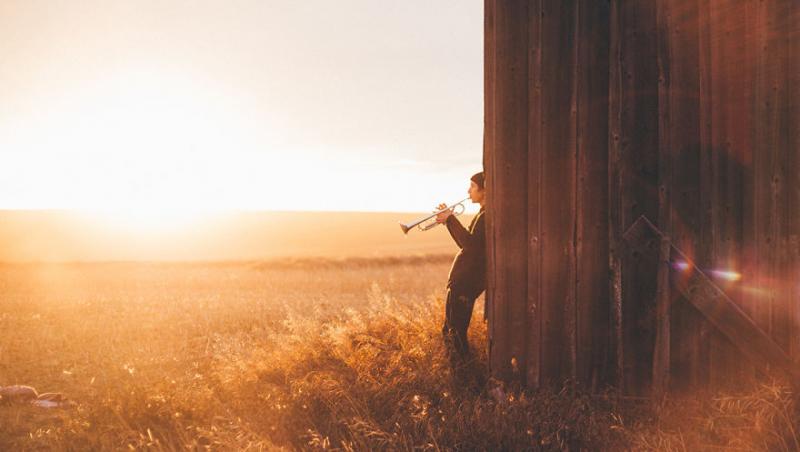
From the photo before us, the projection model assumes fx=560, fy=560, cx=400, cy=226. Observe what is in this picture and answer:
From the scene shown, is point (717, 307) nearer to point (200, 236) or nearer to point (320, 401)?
point (320, 401)

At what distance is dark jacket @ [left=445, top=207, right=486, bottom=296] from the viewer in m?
5.60

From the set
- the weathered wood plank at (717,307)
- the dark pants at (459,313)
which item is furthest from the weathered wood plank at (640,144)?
the dark pants at (459,313)

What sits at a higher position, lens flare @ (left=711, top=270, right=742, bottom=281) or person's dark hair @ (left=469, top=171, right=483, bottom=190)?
person's dark hair @ (left=469, top=171, right=483, bottom=190)

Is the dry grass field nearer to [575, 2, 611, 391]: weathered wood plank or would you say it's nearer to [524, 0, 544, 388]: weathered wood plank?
[524, 0, 544, 388]: weathered wood plank

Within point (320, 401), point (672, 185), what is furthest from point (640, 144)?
point (320, 401)

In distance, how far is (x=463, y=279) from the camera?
18.3ft

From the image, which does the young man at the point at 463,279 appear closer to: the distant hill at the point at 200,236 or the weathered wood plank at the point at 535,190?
the weathered wood plank at the point at 535,190

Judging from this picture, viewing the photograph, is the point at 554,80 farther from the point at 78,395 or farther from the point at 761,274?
the point at 78,395

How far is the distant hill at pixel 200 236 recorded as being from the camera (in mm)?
42656

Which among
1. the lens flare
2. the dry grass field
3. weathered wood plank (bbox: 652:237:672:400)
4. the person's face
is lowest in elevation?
the dry grass field

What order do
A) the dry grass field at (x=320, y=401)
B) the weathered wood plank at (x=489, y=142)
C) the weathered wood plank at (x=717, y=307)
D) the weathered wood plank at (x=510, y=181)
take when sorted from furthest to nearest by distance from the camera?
the weathered wood plank at (x=489, y=142) → the weathered wood plank at (x=510, y=181) → the weathered wood plank at (x=717, y=307) → the dry grass field at (x=320, y=401)

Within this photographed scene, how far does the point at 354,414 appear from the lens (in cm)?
480

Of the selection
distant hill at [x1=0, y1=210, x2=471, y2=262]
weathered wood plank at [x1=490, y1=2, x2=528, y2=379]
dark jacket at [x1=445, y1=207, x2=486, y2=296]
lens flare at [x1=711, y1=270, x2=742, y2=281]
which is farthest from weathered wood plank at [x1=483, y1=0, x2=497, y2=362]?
distant hill at [x1=0, y1=210, x2=471, y2=262]

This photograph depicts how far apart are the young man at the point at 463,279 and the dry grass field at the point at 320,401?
252 millimetres
